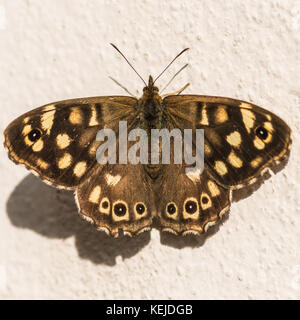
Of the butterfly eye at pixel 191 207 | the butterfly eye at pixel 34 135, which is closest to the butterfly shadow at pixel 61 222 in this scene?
the butterfly eye at pixel 191 207

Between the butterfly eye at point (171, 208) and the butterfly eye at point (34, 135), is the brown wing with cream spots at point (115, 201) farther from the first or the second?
the butterfly eye at point (34, 135)

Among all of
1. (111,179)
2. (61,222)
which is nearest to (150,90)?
(111,179)

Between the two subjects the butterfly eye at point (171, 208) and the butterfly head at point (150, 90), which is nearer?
the butterfly eye at point (171, 208)

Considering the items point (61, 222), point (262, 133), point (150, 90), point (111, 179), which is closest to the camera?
point (262, 133)

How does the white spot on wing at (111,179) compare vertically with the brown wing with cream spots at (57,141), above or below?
below

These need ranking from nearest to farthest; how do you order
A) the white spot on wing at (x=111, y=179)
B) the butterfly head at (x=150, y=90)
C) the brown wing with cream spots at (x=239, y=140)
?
the brown wing with cream spots at (x=239, y=140) < the white spot on wing at (x=111, y=179) < the butterfly head at (x=150, y=90)

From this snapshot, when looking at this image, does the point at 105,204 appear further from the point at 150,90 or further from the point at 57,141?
the point at 150,90

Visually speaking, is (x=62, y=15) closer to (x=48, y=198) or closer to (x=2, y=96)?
(x=2, y=96)
